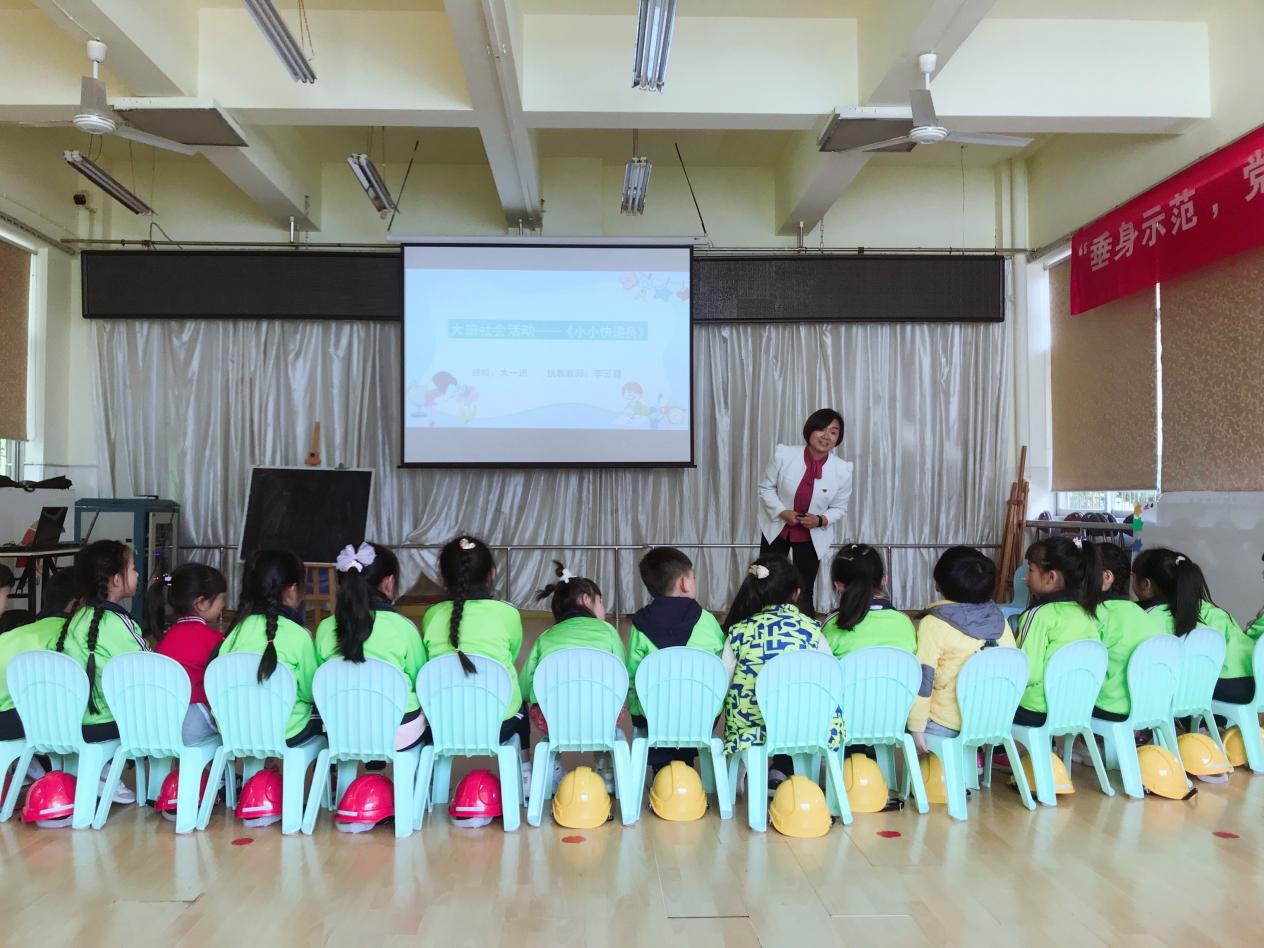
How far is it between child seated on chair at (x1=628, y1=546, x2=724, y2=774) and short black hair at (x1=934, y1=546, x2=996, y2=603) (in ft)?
2.44

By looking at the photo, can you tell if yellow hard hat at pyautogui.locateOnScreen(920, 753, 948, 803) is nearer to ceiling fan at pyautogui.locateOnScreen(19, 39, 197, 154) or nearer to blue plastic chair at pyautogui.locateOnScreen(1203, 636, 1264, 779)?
blue plastic chair at pyautogui.locateOnScreen(1203, 636, 1264, 779)

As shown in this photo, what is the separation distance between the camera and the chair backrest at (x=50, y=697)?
2.68 meters

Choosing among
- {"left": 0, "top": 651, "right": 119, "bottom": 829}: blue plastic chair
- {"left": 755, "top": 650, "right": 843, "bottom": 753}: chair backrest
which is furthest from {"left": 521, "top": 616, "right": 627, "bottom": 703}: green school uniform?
{"left": 0, "top": 651, "right": 119, "bottom": 829}: blue plastic chair

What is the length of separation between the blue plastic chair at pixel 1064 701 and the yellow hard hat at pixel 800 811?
710 mm

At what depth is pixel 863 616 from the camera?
2.94 metres

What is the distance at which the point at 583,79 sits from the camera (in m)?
5.20

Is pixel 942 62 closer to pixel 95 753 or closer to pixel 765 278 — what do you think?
pixel 765 278

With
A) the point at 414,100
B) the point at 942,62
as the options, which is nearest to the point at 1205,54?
the point at 942,62

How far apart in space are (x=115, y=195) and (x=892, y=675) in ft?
18.6

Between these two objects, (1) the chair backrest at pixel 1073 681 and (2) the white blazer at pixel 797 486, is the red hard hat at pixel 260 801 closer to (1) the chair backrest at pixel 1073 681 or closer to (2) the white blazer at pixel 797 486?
(1) the chair backrest at pixel 1073 681

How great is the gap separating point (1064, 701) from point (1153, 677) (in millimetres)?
342

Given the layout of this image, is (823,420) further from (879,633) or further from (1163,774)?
(1163,774)

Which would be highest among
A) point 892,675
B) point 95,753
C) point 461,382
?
point 461,382

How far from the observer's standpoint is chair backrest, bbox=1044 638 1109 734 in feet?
9.41
